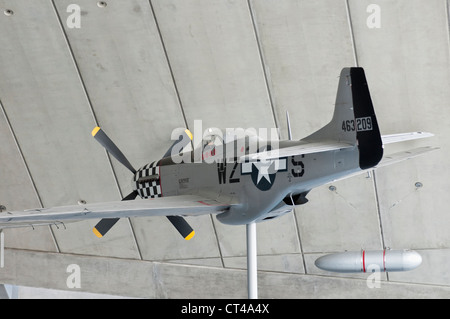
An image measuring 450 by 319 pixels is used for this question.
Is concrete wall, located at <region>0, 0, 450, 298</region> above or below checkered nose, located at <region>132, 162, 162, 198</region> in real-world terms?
above

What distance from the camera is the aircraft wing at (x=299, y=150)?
10.3 meters

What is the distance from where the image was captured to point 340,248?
629 inches

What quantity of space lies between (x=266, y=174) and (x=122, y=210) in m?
1.96

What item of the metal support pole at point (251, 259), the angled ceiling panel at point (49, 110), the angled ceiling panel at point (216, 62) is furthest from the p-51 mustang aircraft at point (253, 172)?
the angled ceiling panel at point (49, 110)

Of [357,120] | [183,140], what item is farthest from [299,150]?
[183,140]

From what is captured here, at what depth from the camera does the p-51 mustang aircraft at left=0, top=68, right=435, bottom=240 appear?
1059 centimetres

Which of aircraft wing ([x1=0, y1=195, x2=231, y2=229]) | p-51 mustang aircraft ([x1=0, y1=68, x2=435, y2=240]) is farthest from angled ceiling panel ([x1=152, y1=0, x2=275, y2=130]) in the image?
aircraft wing ([x1=0, y1=195, x2=231, y2=229])

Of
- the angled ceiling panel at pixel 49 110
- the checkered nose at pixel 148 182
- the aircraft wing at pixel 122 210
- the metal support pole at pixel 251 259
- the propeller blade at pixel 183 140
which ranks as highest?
the angled ceiling panel at pixel 49 110

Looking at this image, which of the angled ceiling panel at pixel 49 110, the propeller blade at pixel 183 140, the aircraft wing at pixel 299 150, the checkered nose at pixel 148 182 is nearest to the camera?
the aircraft wing at pixel 299 150

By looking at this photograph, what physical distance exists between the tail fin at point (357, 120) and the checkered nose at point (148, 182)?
10.4ft

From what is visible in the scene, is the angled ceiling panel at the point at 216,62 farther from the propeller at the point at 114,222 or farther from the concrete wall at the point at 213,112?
the propeller at the point at 114,222

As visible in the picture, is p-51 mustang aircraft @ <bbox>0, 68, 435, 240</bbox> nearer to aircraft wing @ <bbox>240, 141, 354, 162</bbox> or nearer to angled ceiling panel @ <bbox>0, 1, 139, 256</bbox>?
aircraft wing @ <bbox>240, 141, 354, 162</bbox>
